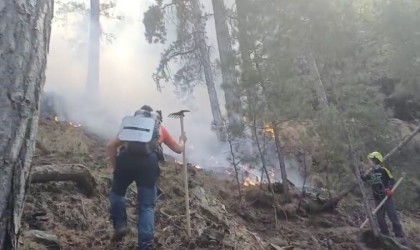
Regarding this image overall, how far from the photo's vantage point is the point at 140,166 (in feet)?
16.2

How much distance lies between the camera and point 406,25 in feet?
48.8

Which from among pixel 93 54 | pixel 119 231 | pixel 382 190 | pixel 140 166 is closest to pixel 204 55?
pixel 93 54

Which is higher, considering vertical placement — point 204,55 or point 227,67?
point 204,55

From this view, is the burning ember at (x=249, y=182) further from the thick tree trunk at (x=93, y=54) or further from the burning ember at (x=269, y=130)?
the thick tree trunk at (x=93, y=54)

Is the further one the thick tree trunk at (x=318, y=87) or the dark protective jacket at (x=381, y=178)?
the thick tree trunk at (x=318, y=87)

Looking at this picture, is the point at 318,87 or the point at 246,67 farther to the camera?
the point at 318,87

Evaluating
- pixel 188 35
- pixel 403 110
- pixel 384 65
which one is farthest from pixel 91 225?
pixel 403 110

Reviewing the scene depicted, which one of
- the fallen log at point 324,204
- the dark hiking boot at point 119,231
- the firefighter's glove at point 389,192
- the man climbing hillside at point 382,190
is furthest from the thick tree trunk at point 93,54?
the dark hiking boot at point 119,231

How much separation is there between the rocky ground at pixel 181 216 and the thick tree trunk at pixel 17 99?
108 inches

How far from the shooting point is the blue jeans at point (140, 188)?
4.80 meters

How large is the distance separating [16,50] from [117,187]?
10.8ft

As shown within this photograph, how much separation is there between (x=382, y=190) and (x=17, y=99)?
9293 mm

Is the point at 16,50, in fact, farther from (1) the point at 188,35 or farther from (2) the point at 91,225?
(1) the point at 188,35

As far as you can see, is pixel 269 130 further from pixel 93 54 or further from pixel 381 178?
pixel 93 54
